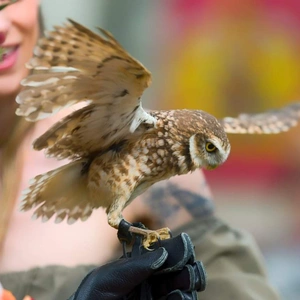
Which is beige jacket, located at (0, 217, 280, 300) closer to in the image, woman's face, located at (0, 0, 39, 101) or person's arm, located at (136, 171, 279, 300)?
person's arm, located at (136, 171, 279, 300)

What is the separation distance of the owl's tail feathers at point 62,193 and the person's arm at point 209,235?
0.34m

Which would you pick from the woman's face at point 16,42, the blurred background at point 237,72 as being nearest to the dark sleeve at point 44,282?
the woman's face at point 16,42

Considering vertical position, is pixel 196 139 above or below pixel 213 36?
above

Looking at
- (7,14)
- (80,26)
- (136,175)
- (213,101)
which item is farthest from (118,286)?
(213,101)

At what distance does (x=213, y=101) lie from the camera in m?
1.36

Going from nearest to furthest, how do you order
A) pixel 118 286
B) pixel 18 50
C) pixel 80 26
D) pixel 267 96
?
1. pixel 80 26
2. pixel 118 286
3. pixel 18 50
4. pixel 267 96

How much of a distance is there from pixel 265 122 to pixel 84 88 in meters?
0.19

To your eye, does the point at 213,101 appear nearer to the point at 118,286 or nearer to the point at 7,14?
the point at 7,14

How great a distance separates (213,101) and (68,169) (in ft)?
3.14

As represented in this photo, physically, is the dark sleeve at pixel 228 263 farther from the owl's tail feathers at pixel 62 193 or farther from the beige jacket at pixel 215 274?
the owl's tail feathers at pixel 62 193

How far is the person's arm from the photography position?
763 mm

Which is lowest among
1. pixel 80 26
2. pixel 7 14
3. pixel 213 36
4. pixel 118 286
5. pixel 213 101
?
pixel 213 101

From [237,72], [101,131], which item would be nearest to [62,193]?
[101,131]

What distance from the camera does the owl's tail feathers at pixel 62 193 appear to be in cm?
44
